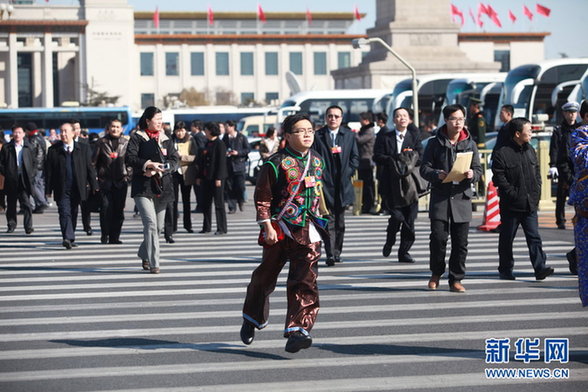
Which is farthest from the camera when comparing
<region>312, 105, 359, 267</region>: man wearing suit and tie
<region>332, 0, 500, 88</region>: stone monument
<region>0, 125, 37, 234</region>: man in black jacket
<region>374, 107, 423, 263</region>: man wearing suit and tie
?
<region>332, 0, 500, 88</region>: stone monument

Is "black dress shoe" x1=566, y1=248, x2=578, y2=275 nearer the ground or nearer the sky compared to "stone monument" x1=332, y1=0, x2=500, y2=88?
nearer the ground

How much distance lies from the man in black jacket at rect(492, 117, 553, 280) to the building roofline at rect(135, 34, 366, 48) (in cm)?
9510

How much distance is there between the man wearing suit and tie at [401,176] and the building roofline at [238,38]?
9287cm

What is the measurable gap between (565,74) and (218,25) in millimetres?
79724

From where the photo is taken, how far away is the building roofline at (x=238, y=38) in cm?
10578

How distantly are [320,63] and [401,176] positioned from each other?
97.9 m

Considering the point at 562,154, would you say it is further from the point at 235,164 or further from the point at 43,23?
the point at 43,23

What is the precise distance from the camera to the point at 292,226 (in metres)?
7.95

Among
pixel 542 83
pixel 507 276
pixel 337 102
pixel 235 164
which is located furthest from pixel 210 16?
pixel 507 276

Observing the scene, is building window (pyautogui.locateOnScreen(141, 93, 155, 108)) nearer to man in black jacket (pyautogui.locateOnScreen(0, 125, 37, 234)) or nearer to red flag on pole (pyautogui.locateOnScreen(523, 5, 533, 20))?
red flag on pole (pyautogui.locateOnScreen(523, 5, 533, 20))

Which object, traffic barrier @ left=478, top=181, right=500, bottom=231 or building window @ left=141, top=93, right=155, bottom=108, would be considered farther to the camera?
building window @ left=141, top=93, right=155, bottom=108

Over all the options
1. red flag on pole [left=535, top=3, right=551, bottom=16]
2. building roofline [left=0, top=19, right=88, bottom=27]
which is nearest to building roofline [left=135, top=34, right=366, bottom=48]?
building roofline [left=0, top=19, right=88, bottom=27]

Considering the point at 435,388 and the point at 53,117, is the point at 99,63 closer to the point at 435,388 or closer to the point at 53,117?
the point at 53,117

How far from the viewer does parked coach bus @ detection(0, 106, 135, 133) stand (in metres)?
60.7
